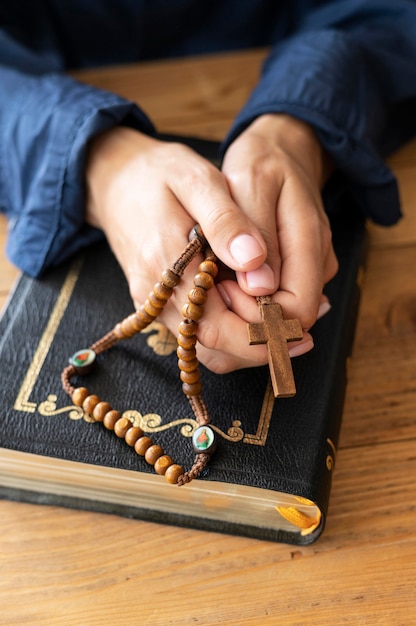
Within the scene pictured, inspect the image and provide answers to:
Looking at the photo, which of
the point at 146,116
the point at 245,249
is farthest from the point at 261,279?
the point at 146,116

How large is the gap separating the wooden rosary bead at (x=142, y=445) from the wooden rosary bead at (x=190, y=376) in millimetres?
63

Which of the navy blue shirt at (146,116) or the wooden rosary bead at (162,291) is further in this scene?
the navy blue shirt at (146,116)

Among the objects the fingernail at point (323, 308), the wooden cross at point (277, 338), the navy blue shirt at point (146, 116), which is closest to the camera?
the wooden cross at point (277, 338)

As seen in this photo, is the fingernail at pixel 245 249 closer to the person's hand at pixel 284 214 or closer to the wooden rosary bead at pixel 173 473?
the person's hand at pixel 284 214

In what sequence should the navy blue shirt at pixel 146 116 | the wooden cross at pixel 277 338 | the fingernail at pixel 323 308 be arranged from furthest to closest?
1. the navy blue shirt at pixel 146 116
2. the fingernail at pixel 323 308
3. the wooden cross at pixel 277 338

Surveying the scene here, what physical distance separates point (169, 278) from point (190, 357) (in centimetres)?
7

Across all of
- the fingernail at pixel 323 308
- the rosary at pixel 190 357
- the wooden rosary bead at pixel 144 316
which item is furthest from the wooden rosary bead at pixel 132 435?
the fingernail at pixel 323 308

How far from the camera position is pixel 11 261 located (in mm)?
822

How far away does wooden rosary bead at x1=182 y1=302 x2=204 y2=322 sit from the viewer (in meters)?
0.63

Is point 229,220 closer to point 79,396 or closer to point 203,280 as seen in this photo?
point 203,280

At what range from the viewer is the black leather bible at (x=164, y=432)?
64 centimetres

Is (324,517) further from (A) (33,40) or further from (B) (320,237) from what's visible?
(A) (33,40)

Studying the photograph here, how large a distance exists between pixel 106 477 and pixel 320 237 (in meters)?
0.30

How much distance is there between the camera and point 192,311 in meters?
0.63
